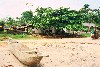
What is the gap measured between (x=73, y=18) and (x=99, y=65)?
2473 cm

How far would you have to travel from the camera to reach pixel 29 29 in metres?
48.9

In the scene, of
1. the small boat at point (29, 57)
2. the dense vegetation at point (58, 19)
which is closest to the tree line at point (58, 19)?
the dense vegetation at point (58, 19)

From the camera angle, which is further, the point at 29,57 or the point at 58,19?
the point at 58,19

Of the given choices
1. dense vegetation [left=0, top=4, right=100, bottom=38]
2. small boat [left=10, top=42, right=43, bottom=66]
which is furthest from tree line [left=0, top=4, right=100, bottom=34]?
small boat [left=10, top=42, right=43, bottom=66]

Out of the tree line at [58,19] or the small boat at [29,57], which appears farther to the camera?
the tree line at [58,19]

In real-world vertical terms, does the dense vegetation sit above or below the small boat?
above

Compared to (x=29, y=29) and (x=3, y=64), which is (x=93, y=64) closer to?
(x=3, y=64)

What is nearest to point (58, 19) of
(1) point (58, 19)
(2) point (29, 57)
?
(1) point (58, 19)

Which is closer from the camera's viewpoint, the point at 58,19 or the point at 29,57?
the point at 29,57

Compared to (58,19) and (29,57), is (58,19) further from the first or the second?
(29,57)

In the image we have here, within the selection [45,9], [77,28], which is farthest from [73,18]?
[45,9]

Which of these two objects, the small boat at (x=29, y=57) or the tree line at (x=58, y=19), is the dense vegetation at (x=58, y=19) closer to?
the tree line at (x=58, y=19)

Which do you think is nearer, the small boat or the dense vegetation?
the small boat

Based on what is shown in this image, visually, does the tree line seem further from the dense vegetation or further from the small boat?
the small boat
